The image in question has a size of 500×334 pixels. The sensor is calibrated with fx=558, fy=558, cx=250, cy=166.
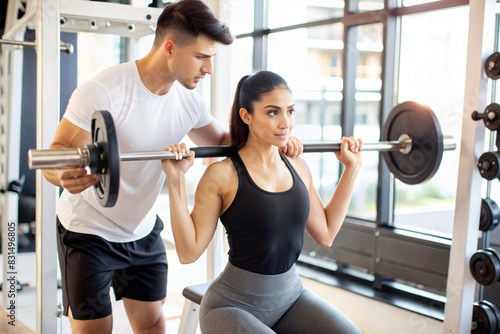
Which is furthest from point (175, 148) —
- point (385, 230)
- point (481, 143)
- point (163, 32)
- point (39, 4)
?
point (385, 230)

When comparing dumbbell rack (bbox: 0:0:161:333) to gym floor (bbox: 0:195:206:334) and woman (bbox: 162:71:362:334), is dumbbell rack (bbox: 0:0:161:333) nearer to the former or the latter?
woman (bbox: 162:71:362:334)

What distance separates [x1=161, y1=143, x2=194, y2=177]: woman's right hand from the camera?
1.62m

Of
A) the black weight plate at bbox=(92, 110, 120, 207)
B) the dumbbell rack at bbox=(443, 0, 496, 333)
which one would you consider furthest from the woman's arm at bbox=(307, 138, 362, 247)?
the black weight plate at bbox=(92, 110, 120, 207)

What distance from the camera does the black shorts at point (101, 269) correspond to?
175 centimetres

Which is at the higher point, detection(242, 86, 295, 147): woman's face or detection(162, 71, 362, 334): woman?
detection(242, 86, 295, 147): woman's face

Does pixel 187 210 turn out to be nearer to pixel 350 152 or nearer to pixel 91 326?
pixel 91 326

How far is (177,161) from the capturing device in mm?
1643

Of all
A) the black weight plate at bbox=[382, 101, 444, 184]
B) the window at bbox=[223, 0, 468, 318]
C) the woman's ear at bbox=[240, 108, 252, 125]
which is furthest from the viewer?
the window at bbox=[223, 0, 468, 318]

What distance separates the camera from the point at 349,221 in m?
3.59

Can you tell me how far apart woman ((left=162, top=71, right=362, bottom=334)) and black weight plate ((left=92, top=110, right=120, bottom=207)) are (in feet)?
0.73

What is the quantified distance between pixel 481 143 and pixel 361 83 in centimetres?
156

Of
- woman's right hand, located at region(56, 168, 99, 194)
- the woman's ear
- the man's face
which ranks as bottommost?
woman's right hand, located at region(56, 168, 99, 194)

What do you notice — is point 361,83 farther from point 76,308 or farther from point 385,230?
point 76,308

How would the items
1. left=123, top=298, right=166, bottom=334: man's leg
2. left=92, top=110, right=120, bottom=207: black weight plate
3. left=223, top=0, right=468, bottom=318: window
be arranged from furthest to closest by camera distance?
left=223, top=0, right=468, bottom=318: window
left=123, top=298, right=166, bottom=334: man's leg
left=92, top=110, right=120, bottom=207: black weight plate
